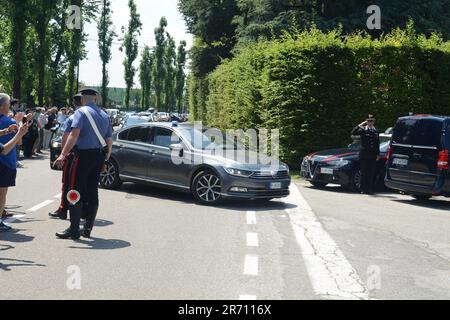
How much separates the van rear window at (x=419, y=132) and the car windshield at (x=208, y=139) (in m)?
3.67

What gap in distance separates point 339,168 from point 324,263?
25.7ft

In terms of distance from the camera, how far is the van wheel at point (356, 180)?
14.6 m

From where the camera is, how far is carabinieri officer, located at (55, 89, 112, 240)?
304 inches

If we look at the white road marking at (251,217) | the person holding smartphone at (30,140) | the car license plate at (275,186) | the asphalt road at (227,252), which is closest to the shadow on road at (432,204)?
the asphalt road at (227,252)

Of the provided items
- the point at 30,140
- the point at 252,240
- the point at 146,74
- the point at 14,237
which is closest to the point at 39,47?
the point at 30,140

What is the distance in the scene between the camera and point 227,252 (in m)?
7.35

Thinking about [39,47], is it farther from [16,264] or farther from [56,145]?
[16,264]

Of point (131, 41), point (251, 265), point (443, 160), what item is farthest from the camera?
point (131, 41)

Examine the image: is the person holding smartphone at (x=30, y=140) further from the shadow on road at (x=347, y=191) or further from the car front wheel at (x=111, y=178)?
the shadow on road at (x=347, y=191)

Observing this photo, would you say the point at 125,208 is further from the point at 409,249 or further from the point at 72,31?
the point at 72,31

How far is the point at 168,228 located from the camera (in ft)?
29.2

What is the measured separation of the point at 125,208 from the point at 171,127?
7.99 feet

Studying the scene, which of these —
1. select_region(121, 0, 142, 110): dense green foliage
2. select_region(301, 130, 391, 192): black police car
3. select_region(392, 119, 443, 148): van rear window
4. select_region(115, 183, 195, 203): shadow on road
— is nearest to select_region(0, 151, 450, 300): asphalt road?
select_region(115, 183, 195, 203): shadow on road

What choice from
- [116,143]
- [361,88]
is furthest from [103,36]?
[116,143]
